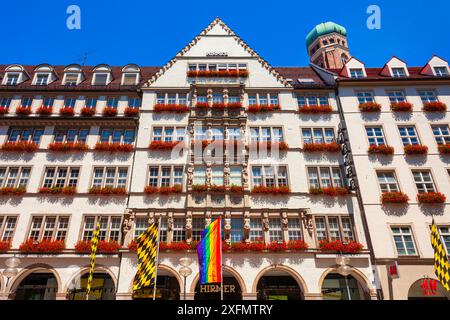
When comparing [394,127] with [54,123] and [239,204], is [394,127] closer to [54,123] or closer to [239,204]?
[239,204]

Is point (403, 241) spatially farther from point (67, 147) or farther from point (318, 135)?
point (67, 147)

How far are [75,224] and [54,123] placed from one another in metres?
8.32

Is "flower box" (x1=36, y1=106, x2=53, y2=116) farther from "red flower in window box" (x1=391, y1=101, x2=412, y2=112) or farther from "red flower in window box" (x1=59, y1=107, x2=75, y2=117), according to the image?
"red flower in window box" (x1=391, y1=101, x2=412, y2=112)

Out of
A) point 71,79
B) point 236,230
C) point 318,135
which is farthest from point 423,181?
point 71,79

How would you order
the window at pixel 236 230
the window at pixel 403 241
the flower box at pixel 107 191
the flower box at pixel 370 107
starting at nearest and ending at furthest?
1. the window at pixel 403 241
2. the window at pixel 236 230
3. the flower box at pixel 107 191
4. the flower box at pixel 370 107

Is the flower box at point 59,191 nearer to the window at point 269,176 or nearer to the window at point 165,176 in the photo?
the window at point 165,176

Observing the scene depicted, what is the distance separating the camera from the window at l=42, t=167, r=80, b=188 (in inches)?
811

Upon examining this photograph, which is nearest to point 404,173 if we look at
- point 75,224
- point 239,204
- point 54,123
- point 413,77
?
point 413,77

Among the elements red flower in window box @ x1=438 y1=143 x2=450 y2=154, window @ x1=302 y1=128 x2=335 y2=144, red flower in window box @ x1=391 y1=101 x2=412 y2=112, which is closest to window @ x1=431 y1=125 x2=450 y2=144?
red flower in window box @ x1=438 y1=143 x2=450 y2=154

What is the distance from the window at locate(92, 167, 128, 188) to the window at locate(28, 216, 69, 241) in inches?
119

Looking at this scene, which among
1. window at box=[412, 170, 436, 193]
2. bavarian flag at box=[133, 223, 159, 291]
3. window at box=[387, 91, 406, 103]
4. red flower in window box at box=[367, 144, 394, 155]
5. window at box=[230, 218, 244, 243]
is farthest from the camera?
window at box=[387, 91, 406, 103]

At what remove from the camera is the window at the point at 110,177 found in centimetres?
2078

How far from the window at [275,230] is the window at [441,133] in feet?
43.6

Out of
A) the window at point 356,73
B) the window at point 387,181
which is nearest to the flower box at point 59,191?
the window at point 387,181
